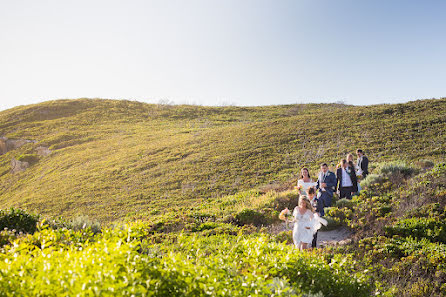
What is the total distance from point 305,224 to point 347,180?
5.58 metres

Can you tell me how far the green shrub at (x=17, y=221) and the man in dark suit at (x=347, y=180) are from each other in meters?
11.3

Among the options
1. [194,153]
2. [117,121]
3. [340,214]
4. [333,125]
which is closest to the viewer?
[340,214]

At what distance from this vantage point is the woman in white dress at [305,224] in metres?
7.96

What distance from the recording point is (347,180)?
41.7 feet

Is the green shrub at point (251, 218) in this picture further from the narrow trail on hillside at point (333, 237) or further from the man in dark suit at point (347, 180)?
the man in dark suit at point (347, 180)

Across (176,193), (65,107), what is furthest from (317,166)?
(65,107)

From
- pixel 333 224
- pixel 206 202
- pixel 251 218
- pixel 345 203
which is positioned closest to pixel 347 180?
pixel 345 203

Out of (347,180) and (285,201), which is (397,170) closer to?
(347,180)

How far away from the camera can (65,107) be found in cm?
5797

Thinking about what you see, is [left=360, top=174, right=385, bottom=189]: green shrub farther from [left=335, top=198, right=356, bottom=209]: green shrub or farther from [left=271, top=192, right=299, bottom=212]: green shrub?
[left=271, top=192, right=299, bottom=212]: green shrub

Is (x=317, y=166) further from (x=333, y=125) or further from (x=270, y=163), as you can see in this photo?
(x=333, y=125)

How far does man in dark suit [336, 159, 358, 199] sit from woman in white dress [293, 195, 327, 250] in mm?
5231

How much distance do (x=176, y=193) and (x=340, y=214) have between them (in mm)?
13233

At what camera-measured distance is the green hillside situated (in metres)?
21.9
